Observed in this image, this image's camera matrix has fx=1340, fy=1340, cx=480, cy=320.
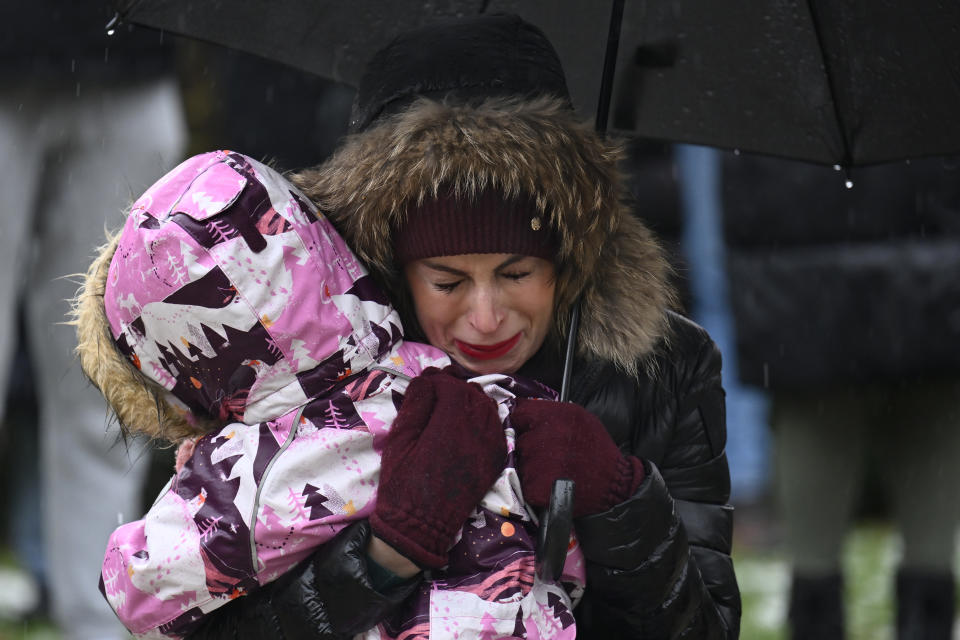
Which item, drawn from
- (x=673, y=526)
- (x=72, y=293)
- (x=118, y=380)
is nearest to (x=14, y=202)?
(x=72, y=293)

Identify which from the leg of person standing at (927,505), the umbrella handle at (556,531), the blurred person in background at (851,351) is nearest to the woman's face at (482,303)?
the umbrella handle at (556,531)

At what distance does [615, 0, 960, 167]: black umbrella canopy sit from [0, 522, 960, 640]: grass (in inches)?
68.1

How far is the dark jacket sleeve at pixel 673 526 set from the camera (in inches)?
72.0

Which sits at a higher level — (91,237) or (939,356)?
(91,237)

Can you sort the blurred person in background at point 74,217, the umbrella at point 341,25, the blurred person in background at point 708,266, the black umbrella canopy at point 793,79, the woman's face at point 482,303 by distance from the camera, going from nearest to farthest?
the woman's face at point 482,303
the black umbrella canopy at point 793,79
the umbrella at point 341,25
the blurred person in background at point 74,217
the blurred person in background at point 708,266

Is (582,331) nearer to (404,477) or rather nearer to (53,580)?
(404,477)

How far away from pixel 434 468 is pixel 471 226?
0.39 meters

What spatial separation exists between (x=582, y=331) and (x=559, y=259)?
12 centimetres

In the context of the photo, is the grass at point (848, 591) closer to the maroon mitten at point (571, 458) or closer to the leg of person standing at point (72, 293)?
the leg of person standing at point (72, 293)

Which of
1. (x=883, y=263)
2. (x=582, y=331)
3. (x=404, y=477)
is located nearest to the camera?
(x=404, y=477)

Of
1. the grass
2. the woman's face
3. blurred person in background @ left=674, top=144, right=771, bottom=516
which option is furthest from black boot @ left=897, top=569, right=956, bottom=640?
the woman's face

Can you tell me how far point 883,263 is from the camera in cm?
349

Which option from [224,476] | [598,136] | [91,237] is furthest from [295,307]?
[91,237]

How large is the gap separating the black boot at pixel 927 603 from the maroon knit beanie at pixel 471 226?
2168 mm
